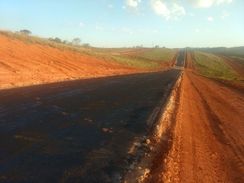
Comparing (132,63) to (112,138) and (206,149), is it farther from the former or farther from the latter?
(206,149)

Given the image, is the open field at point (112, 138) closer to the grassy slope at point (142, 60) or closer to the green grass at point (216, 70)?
the green grass at point (216, 70)

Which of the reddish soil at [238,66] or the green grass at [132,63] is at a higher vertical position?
the green grass at [132,63]

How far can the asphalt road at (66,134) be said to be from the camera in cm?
850

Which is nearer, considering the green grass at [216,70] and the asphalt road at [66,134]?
the asphalt road at [66,134]

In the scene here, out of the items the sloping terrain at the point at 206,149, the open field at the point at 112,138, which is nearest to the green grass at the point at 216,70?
the open field at the point at 112,138

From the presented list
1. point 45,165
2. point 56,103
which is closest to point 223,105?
point 56,103

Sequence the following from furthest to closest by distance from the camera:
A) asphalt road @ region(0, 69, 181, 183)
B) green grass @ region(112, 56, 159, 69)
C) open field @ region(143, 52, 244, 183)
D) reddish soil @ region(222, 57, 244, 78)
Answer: reddish soil @ region(222, 57, 244, 78)
green grass @ region(112, 56, 159, 69)
open field @ region(143, 52, 244, 183)
asphalt road @ region(0, 69, 181, 183)

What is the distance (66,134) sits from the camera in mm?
11914

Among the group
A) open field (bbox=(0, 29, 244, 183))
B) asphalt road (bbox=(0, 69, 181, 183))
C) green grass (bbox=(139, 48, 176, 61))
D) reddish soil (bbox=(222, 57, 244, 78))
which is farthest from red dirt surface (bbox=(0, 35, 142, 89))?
green grass (bbox=(139, 48, 176, 61))

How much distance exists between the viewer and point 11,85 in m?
23.5

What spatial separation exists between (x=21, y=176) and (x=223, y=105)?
Result: 17799 millimetres

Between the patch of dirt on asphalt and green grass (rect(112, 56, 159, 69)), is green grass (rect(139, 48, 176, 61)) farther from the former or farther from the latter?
the patch of dirt on asphalt

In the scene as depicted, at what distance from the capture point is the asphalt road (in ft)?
27.9

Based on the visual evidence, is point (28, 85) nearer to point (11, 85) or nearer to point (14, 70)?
point (11, 85)
